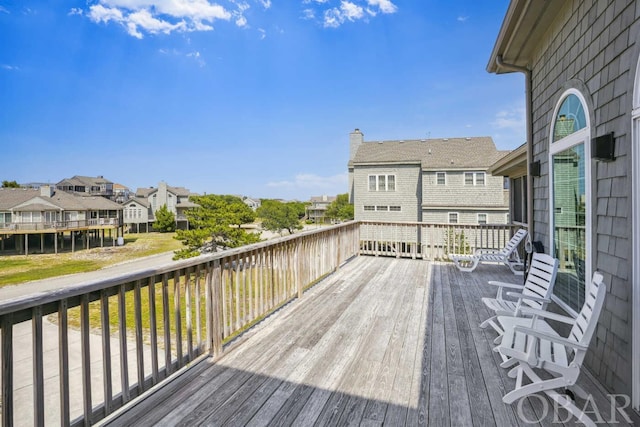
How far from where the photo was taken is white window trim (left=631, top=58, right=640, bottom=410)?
6.59ft

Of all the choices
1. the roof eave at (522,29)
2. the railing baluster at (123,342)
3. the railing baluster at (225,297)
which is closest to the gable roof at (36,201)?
the railing baluster at (225,297)

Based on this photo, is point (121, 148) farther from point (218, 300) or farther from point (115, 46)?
point (218, 300)

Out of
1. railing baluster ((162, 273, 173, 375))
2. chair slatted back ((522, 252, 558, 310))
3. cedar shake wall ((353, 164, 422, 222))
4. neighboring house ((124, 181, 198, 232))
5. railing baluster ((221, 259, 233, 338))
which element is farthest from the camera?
neighboring house ((124, 181, 198, 232))

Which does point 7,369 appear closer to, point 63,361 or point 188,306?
point 63,361

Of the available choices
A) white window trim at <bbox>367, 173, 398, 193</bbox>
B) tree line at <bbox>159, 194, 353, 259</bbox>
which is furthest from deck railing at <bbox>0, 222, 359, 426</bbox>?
tree line at <bbox>159, 194, 353, 259</bbox>

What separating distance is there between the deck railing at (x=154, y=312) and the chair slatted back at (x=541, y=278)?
2.65 m

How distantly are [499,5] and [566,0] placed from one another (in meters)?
10.3

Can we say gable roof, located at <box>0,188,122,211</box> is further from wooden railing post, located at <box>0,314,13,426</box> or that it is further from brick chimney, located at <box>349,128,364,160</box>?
wooden railing post, located at <box>0,314,13,426</box>

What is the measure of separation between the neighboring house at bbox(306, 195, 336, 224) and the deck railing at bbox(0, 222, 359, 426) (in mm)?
58364

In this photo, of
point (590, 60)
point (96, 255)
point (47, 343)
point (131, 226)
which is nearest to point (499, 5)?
point (590, 60)

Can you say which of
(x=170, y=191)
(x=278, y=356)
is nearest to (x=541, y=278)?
(x=278, y=356)

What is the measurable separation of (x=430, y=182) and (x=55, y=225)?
3482 centimetres

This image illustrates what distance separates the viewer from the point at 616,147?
223 centimetres

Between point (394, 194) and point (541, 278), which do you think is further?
point (394, 194)
